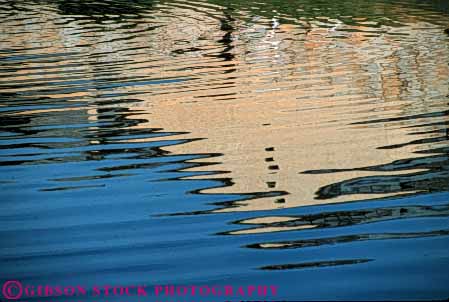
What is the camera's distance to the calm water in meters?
4.87

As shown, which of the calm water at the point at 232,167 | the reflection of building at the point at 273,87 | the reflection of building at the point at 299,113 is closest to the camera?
the calm water at the point at 232,167

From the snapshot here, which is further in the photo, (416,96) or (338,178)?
(416,96)

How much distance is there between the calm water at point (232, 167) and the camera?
4.87 m

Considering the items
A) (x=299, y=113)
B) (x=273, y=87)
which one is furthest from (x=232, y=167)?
(x=273, y=87)

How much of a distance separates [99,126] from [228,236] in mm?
3910

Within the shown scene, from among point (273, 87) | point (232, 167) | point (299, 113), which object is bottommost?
point (273, 87)

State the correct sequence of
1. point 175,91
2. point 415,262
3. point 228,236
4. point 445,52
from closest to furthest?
point 415,262, point 228,236, point 175,91, point 445,52

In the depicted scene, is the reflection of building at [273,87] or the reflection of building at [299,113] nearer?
the reflection of building at [299,113]

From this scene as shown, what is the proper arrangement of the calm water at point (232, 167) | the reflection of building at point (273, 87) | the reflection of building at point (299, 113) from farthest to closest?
1. the reflection of building at point (273, 87)
2. the reflection of building at point (299, 113)
3. the calm water at point (232, 167)

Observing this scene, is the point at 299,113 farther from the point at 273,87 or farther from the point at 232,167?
the point at 232,167

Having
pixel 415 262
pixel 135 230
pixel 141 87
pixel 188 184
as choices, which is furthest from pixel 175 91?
pixel 415 262

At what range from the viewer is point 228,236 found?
5363mm

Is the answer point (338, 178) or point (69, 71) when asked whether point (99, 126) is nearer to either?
point (338, 178)

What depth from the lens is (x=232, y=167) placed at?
280 inches
